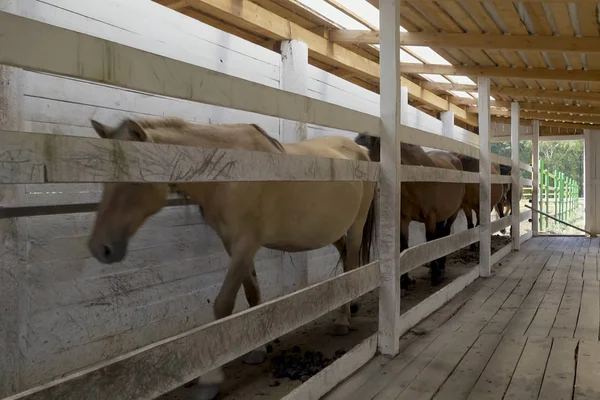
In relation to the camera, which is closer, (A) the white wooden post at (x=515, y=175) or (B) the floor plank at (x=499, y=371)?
A: (B) the floor plank at (x=499, y=371)

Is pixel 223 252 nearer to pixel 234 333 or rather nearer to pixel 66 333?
pixel 66 333

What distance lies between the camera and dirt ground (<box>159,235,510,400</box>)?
2568mm

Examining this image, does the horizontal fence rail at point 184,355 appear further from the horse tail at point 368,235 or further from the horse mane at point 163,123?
the horse tail at point 368,235

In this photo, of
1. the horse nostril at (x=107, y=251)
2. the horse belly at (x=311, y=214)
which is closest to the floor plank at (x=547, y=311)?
the horse belly at (x=311, y=214)

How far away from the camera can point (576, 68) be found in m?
6.09

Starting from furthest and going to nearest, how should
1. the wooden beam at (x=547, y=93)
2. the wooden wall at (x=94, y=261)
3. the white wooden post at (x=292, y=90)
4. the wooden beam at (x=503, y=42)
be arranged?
the wooden beam at (x=547, y=93)
the wooden beam at (x=503, y=42)
the white wooden post at (x=292, y=90)
the wooden wall at (x=94, y=261)

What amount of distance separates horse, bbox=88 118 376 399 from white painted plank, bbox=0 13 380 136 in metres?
0.34

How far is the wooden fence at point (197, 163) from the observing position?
1192mm

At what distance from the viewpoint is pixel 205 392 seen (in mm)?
2398

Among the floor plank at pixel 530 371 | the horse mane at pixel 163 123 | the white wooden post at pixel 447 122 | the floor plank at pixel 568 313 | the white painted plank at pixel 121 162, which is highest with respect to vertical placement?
the white wooden post at pixel 447 122

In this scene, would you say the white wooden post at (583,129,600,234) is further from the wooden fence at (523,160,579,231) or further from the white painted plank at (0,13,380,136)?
the white painted plank at (0,13,380,136)

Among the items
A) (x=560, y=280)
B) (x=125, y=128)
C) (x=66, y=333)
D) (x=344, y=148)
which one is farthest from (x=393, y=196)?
(x=560, y=280)

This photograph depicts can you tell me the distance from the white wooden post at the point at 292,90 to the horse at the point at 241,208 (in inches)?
31.6

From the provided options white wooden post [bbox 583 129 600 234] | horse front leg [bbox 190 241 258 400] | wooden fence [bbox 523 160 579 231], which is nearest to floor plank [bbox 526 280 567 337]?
horse front leg [bbox 190 241 258 400]
